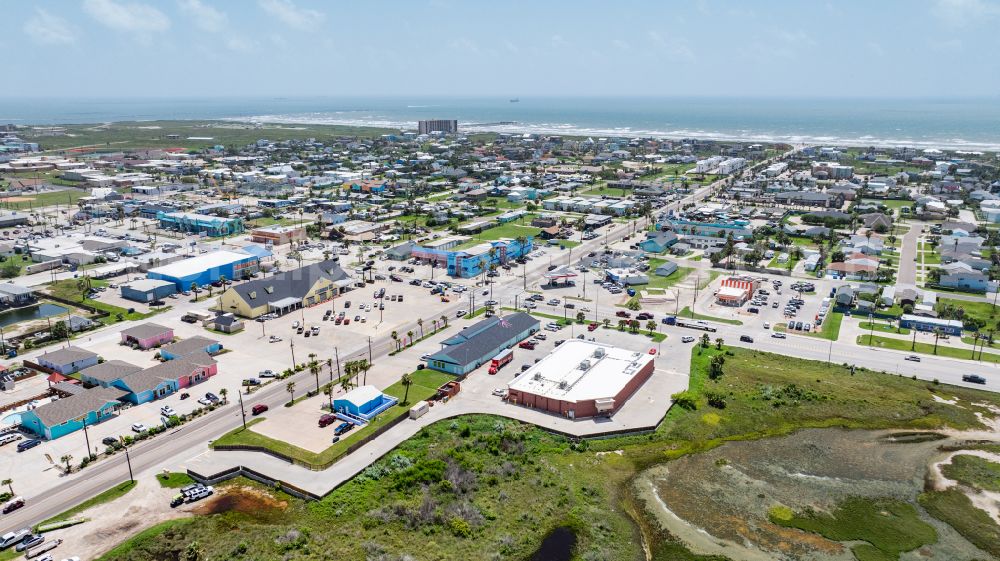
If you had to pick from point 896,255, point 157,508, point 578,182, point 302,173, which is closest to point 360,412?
point 157,508

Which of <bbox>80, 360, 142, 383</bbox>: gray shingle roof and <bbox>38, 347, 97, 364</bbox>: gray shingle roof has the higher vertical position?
<bbox>80, 360, 142, 383</bbox>: gray shingle roof

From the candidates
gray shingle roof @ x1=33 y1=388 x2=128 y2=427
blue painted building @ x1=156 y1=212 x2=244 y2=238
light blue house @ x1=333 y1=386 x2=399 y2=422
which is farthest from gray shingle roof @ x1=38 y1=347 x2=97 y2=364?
blue painted building @ x1=156 y1=212 x2=244 y2=238

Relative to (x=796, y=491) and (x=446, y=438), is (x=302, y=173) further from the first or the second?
(x=796, y=491)

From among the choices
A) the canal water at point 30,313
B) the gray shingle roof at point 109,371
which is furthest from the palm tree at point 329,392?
the canal water at point 30,313

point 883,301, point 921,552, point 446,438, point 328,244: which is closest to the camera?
point 921,552

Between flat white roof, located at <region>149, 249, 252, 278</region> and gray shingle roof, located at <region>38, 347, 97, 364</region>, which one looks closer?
gray shingle roof, located at <region>38, 347, 97, 364</region>

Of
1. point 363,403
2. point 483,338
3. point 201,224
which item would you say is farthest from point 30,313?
point 483,338

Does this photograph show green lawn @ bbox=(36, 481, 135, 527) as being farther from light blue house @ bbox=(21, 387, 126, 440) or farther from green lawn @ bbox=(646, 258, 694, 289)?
green lawn @ bbox=(646, 258, 694, 289)
